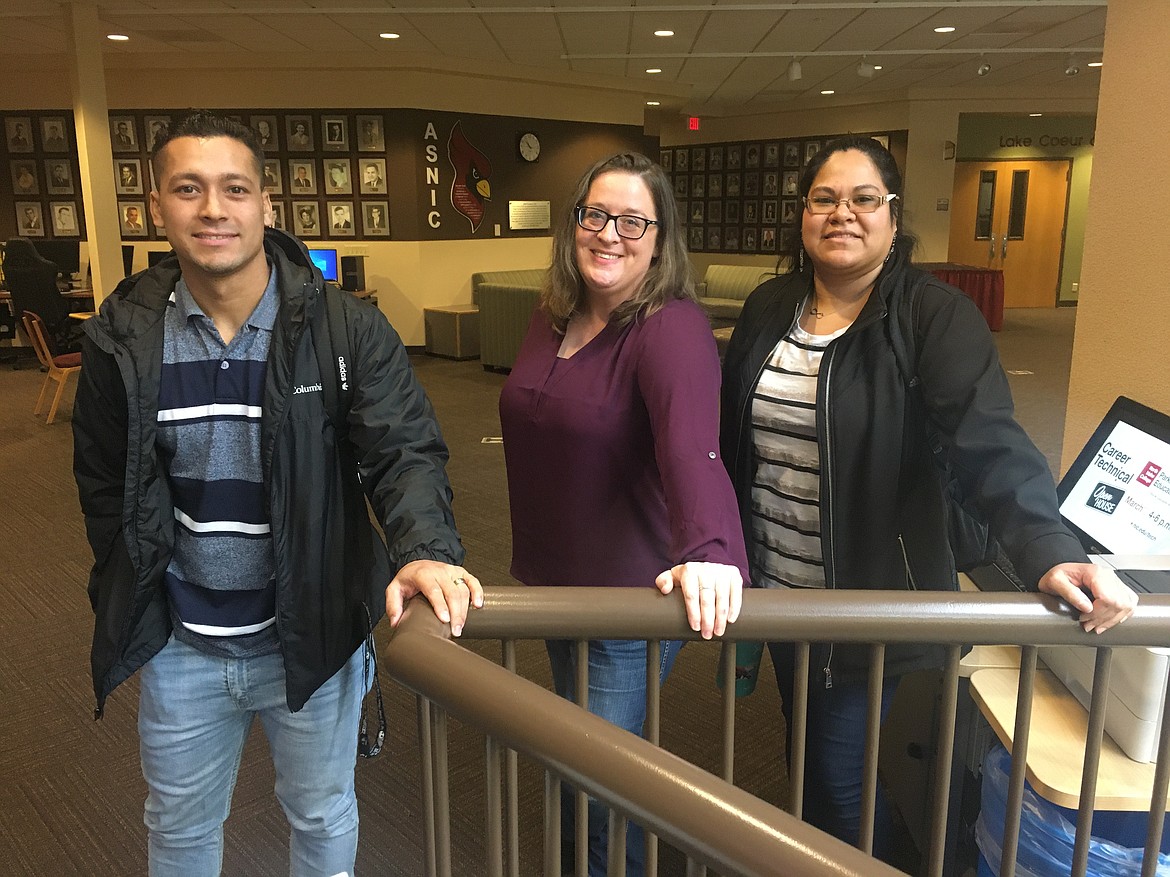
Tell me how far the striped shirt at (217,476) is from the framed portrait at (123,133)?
9208 mm

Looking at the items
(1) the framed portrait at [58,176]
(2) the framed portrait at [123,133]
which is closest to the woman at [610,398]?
(2) the framed portrait at [123,133]

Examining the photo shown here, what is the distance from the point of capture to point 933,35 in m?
8.41

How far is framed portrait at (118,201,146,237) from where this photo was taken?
31.5 ft

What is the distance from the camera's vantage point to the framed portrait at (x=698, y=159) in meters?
14.6

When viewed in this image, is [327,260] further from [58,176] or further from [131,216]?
[58,176]

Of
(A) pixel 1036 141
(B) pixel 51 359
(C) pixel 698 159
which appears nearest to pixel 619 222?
(B) pixel 51 359

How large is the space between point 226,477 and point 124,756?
161 cm

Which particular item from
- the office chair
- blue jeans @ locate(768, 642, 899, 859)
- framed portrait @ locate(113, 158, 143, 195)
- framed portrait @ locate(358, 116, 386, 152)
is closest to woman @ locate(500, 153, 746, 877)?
blue jeans @ locate(768, 642, 899, 859)

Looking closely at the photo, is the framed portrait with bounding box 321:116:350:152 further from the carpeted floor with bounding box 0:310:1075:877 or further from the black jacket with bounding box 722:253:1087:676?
the black jacket with bounding box 722:253:1087:676

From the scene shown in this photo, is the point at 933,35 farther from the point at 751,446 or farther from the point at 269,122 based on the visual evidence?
the point at 751,446

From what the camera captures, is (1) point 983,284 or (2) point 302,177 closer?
(2) point 302,177

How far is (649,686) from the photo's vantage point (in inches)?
40.0

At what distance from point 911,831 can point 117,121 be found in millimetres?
9946

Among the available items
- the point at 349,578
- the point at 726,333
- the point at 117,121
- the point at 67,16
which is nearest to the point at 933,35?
the point at 726,333
